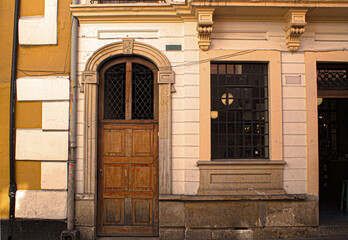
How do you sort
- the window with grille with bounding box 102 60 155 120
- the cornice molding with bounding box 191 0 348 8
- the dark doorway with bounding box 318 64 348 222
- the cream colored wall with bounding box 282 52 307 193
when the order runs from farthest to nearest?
the dark doorway with bounding box 318 64 348 222
the window with grille with bounding box 102 60 155 120
the cream colored wall with bounding box 282 52 307 193
the cornice molding with bounding box 191 0 348 8

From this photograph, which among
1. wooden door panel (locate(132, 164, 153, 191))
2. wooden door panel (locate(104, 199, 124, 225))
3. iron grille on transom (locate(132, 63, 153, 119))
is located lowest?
wooden door panel (locate(104, 199, 124, 225))

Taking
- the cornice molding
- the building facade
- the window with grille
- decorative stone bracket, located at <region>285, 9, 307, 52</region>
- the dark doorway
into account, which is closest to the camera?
the cornice molding

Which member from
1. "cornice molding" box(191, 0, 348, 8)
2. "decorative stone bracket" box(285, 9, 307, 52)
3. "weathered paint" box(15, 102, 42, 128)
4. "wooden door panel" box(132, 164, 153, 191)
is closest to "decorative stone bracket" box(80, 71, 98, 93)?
"weathered paint" box(15, 102, 42, 128)

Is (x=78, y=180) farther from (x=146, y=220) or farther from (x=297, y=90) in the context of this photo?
(x=297, y=90)

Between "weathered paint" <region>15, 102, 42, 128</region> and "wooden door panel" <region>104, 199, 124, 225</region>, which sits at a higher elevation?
"weathered paint" <region>15, 102, 42, 128</region>

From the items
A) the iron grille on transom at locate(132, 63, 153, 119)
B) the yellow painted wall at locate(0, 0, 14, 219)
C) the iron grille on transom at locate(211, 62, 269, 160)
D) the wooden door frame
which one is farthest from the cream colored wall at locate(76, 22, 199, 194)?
the yellow painted wall at locate(0, 0, 14, 219)

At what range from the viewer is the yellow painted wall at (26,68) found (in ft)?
18.3

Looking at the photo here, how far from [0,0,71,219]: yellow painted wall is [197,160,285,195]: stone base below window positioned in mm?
3752

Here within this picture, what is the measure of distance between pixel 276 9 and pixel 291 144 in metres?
2.90

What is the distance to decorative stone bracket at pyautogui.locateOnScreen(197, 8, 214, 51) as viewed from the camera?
5.16m

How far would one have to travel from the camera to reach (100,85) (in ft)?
18.9

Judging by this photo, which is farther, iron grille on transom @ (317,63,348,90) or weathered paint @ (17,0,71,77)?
iron grille on transom @ (317,63,348,90)

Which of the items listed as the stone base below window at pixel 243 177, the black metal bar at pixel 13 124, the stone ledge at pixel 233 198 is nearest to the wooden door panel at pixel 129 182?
the stone ledge at pixel 233 198

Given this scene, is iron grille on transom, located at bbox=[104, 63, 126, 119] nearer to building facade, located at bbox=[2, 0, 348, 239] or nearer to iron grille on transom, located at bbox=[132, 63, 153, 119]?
building facade, located at bbox=[2, 0, 348, 239]
